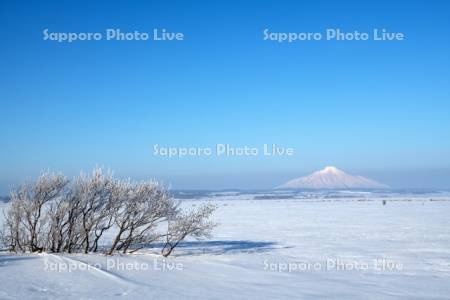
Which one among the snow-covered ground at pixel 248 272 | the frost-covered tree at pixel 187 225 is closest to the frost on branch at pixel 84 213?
the frost-covered tree at pixel 187 225

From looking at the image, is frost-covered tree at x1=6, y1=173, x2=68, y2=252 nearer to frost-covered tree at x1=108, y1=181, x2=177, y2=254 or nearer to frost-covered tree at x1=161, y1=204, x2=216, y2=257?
frost-covered tree at x1=108, y1=181, x2=177, y2=254

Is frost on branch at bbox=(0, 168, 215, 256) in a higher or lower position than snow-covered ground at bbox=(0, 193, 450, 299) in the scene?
higher

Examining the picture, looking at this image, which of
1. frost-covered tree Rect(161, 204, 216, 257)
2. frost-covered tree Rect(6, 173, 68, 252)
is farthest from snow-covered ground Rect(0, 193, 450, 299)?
frost-covered tree Rect(6, 173, 68, 252)

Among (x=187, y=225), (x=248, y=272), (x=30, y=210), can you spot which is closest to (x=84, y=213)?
(x=30, y=210)

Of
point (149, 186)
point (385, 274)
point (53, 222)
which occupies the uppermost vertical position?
point (149, 186)

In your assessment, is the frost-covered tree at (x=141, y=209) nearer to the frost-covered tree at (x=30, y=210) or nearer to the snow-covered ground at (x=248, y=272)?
the snow-covered ground at (x=248, y=272)

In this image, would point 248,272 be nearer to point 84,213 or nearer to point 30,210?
point 84,213

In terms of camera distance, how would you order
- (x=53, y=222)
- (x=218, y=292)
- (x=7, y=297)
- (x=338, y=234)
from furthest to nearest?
(x=338, y=234) → (x=53, y=222) → (x=218, y=292) → (x=7, y=297)

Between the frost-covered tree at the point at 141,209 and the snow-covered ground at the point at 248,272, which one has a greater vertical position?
the frost-covered tree at the point at 141,209

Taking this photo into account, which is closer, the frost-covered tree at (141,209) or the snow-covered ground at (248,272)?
the snow-covered ground at (248,272)

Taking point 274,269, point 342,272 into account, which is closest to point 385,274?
point 342,272

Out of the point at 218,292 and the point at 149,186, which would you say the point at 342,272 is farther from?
the point at 149,186
